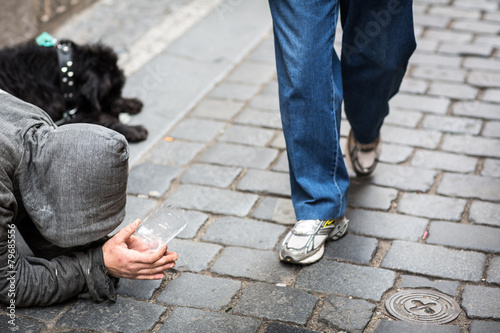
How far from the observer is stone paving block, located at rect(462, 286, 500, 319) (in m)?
2.20

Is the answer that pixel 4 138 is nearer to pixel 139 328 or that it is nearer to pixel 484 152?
pixel 139 328

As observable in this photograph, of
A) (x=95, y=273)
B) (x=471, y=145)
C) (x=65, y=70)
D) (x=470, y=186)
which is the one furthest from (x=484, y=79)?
(x=95, y=273)

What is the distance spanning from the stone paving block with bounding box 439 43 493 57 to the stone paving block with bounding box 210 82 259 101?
4.90 feet

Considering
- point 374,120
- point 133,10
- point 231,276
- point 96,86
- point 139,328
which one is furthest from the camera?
point 133,10

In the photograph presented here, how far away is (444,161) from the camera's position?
10.8 feet

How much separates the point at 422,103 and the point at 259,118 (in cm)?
102

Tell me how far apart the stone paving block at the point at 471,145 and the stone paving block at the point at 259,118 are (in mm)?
960

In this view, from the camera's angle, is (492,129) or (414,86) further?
(414,86)

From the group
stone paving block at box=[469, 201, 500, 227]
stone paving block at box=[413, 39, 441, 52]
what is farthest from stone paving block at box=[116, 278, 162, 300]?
stone paving block at box=[413, 39, 441, 52]

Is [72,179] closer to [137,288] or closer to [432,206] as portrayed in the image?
[137,288]

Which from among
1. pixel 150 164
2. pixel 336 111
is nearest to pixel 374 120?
pixel 336 111

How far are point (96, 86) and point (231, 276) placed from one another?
168 cm

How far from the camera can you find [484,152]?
11.0 ft

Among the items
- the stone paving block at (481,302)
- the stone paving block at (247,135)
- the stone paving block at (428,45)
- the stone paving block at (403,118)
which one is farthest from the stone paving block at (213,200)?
the stone paving block at (428,45)
